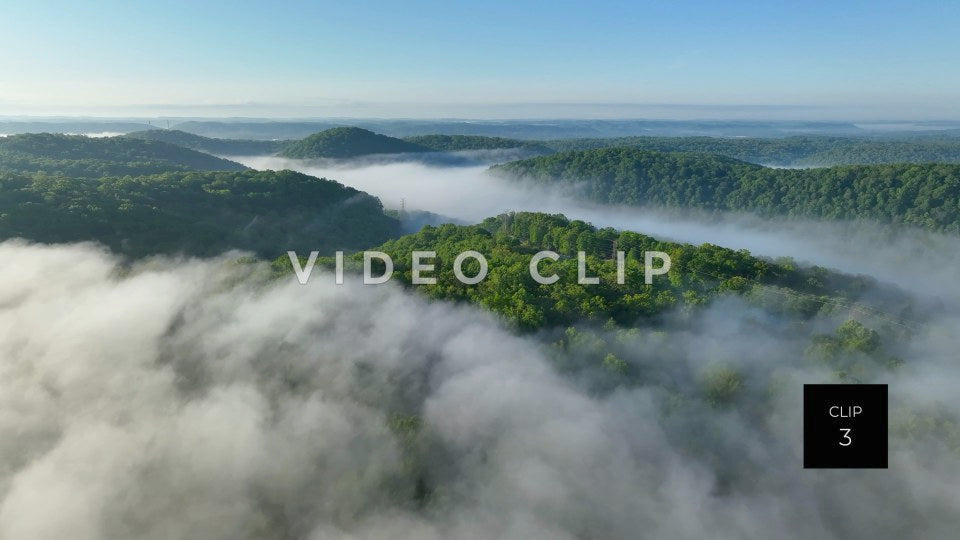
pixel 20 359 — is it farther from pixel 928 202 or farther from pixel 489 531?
pixel 928 202

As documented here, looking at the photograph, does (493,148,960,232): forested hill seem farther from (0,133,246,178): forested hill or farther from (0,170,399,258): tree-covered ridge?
(0,133,246,178): forested hill

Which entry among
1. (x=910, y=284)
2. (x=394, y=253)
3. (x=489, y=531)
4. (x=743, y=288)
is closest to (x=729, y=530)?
(x=489, y=531)

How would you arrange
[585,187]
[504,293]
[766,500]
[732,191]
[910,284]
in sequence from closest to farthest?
[766,500] → [504,293] → [910,284] → [732,191] → [585,187]

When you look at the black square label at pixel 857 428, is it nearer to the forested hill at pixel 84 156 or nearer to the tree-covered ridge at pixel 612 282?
the tree-covered ridge at pixel 612 282

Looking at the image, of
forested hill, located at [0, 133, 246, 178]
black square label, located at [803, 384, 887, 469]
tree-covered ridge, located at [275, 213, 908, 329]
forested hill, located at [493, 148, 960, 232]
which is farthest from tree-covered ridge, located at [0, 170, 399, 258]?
forested hill, located at [493, 148, 960, 232]

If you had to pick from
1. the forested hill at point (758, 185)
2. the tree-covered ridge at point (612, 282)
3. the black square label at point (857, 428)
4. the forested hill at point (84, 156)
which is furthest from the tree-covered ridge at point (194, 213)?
the forested hill at point (758, 185)

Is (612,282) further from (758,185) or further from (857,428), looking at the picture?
(758,185)

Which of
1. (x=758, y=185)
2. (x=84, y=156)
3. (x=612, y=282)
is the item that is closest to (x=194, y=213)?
(x=612, y=282)
